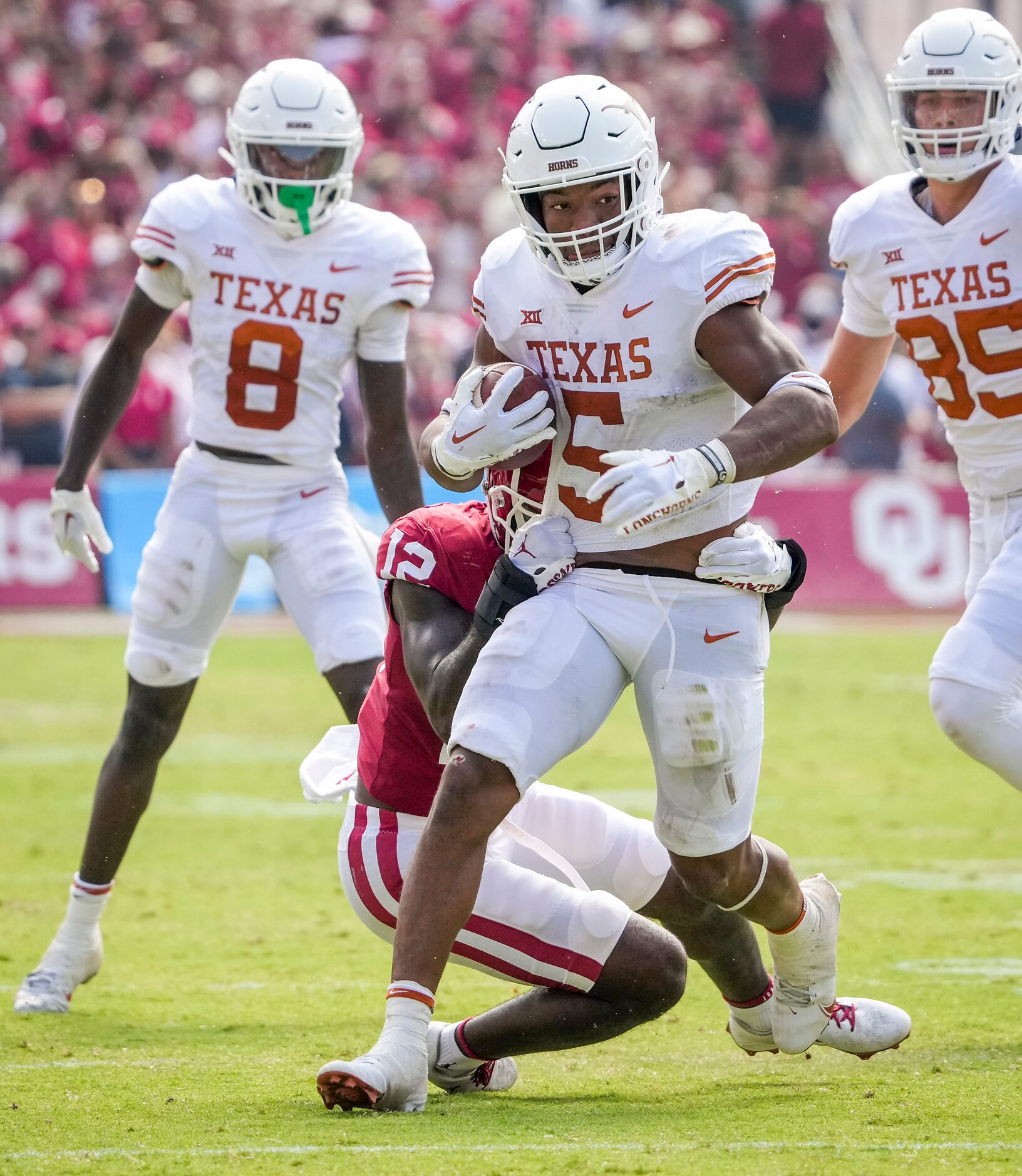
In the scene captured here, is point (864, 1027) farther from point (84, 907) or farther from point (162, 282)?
point (162, 282)

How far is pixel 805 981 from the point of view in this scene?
3.40 m

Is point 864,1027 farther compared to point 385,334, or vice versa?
point 385,334

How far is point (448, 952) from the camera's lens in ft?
9.68

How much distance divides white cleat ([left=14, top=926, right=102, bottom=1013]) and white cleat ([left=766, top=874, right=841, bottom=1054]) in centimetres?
160

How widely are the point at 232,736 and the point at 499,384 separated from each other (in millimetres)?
4802

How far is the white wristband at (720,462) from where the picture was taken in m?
2.91

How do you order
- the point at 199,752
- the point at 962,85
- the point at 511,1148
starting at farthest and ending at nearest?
the point at 199,752 < the point at 962,85 < the point at 511,1148

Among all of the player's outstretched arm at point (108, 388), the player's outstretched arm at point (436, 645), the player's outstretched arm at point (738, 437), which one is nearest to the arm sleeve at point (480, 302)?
the player's outstretched arm at point (738, 437)

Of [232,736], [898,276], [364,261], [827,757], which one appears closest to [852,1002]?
[898,276]

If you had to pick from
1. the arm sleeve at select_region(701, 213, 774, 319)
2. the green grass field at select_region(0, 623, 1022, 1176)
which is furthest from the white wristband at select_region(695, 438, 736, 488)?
the green grass field at select_region(0, 623, 1022, 1176)

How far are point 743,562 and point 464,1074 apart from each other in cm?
106

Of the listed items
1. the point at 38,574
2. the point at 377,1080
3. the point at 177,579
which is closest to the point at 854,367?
the point at 177,579

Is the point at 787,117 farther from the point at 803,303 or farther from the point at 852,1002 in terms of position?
the point at 852,1002

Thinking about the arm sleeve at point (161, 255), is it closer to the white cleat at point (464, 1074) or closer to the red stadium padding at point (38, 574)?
the white cleat at point (464, 1074)
